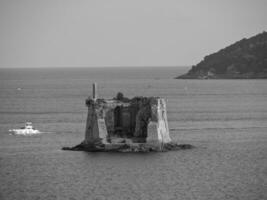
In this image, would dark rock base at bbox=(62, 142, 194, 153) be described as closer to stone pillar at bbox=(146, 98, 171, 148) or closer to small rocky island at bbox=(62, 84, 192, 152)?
small rocky island at bbox=(62, 84, 192, 152)

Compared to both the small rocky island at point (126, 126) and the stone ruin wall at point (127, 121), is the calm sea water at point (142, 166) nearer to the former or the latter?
the small rocky island at point (126, 126)

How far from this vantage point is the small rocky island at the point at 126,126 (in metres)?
75.6

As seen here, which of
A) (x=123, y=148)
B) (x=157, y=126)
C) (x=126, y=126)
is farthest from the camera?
(x=126, y=126)

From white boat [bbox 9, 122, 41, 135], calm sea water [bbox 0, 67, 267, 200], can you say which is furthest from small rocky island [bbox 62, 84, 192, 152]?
white boat [bbox 9, 122, 41, 135]

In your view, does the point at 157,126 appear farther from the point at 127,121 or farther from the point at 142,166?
the point at 142,166

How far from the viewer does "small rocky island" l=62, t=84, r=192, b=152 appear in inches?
2977

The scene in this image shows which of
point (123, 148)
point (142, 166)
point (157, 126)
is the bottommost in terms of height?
point (142, 166)

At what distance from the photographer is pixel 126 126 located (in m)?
78.9

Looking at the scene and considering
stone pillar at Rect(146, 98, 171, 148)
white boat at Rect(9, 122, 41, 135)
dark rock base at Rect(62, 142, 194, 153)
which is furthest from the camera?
white boat at Rect(9, 122, 41, 135)

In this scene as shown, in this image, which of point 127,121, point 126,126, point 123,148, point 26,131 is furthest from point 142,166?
point 26,131

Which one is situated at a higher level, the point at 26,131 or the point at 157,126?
the point at 157,126

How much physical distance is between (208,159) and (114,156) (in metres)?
6.71

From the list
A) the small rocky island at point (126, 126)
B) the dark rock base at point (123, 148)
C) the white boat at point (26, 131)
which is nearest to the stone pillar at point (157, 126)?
the small rocky island at point (126, 126)

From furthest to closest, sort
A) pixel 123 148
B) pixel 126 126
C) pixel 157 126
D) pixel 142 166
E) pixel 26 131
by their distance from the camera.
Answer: pixel 26 131 → pixel 126 126 → pixel 123 148 → pixel 157 126 → pixel 142 166
